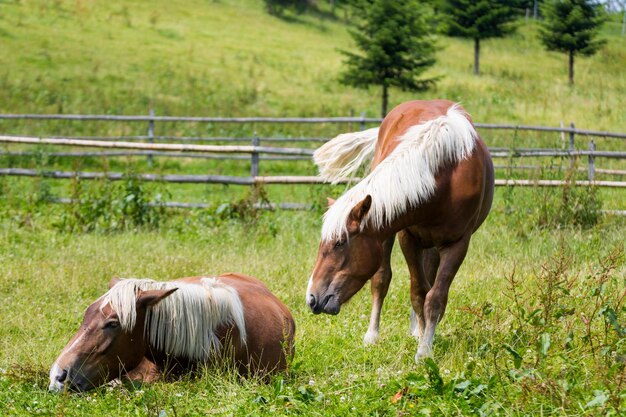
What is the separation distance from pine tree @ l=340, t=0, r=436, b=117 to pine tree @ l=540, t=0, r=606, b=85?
1244cm

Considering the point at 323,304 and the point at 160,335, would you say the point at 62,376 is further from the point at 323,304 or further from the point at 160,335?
the point at 323,304

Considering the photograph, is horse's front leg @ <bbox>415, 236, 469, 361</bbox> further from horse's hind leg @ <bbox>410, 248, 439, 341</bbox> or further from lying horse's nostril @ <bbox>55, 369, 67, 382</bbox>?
lying horse's nostril @ <bbox>55, 369, 67, 382</bbox>

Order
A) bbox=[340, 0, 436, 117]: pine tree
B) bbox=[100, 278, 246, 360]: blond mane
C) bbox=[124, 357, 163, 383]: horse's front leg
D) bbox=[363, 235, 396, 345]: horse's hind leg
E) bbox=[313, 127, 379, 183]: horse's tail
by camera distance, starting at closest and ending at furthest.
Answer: bbox=[100, 278, 246, 360]: blond mane
bbox=[124, 357, 163, 383]: horse's front leg
bbox=[363, 235, 396, 345]: horse's hind leg
bbox=[313, 127, 379, 183]: horse's tail
bbox=[340, 0, 436, 117]: pine tree

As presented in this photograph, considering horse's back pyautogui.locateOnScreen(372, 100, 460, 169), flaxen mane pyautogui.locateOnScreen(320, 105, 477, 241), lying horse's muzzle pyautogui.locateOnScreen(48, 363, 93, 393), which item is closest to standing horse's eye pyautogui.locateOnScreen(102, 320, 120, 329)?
lying horse's muzzle pyautogui.locateOnScreen(48, 363, 93, 393)

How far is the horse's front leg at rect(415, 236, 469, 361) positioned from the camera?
4.95 m

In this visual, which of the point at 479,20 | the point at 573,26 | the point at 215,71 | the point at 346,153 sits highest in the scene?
the point at 479,20

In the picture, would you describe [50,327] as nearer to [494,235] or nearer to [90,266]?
[90,266]

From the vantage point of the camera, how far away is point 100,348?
3.98 meters

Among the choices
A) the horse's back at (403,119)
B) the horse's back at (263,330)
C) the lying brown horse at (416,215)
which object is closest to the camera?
the horse's back at (263,330)

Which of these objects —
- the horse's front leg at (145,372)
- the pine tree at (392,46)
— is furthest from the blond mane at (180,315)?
the pine tree at (392,46)

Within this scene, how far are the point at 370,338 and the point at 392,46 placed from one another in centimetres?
2026

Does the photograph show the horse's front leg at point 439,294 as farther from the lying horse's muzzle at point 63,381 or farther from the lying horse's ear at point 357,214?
the lying horse's muzzle at point 63,381

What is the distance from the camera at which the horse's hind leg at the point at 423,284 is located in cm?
539

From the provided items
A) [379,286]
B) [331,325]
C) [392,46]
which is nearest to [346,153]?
[379,286]
